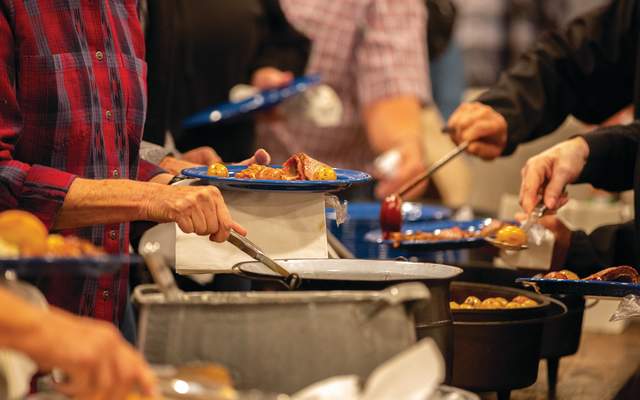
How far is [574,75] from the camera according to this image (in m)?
3.38

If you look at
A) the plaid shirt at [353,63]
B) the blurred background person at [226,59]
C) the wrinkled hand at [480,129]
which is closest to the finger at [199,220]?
the wrinkled hand at [480,129]

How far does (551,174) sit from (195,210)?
3.65 ft

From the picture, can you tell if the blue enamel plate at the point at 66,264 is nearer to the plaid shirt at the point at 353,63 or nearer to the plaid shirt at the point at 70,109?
the plaid shirt at the point at 70,109

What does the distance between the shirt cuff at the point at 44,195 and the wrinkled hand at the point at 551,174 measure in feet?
3.87

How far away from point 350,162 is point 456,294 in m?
3.26

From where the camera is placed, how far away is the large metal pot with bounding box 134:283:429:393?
133 centimetres

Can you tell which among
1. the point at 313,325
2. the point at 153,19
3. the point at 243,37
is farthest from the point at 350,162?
the point at 313,325

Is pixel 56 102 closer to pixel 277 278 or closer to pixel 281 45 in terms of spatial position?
pixel 277 278

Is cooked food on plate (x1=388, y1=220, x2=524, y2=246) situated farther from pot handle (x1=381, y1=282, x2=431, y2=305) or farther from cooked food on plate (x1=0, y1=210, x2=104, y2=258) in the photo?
cooked food on plate (x1=0, y1=210, x2=104, y2=258)

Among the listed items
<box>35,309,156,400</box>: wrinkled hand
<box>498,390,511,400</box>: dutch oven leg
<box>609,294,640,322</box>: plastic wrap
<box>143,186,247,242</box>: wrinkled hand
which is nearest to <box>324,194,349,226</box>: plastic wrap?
<box>143,186,247,242</box>: wrinkled hand

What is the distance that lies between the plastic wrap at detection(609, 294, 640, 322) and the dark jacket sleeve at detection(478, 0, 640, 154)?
4.17ft

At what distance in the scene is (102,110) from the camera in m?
2.14

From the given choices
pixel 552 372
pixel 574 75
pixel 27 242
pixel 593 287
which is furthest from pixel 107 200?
pixel 574 75

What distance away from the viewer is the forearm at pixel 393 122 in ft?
16.4
